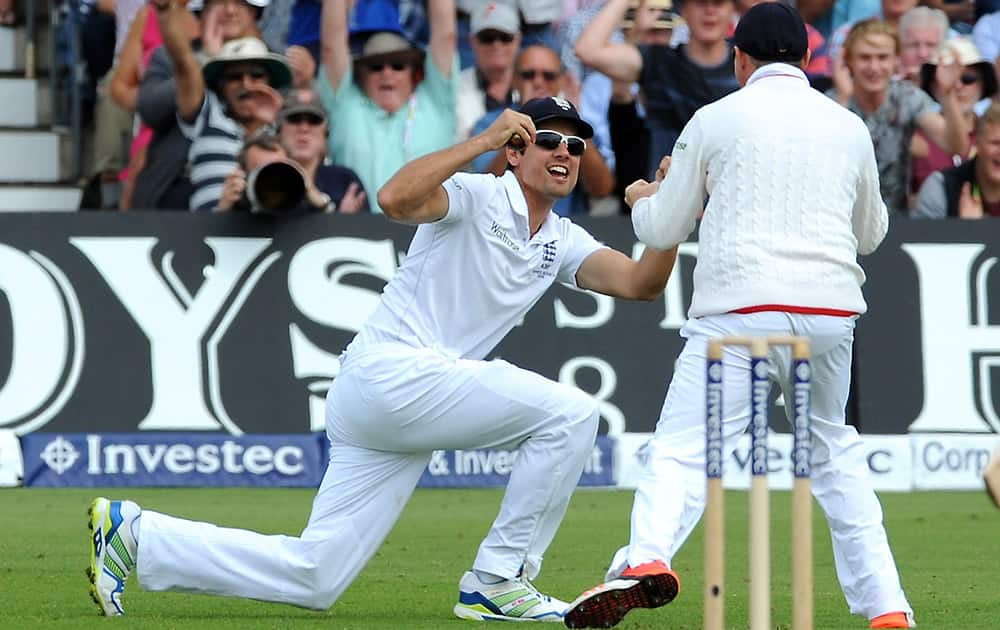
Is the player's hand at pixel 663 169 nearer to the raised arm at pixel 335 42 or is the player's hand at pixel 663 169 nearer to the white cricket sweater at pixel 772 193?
the white cricket sweater at pixel 772 193

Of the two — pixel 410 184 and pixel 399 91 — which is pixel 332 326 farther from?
pixel 410 184

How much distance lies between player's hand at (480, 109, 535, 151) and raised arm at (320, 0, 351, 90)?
7.04 m

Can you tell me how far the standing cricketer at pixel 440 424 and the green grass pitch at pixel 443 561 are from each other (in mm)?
205

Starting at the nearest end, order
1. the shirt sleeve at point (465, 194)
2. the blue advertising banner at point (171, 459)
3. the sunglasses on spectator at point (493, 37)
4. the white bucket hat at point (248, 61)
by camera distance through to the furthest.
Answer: the shirt sleeve at point (465, 194)
the blue advertising banner at point (171, 459)
the white bucket hat at point (248, 61)
the sunglasses on spectator at point (493, 37)

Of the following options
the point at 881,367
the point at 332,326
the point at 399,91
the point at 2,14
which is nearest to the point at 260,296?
the point at 332,326

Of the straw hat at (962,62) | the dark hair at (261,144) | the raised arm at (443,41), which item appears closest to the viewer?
the dark hair at (261,144)

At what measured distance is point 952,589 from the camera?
7910 millimetres

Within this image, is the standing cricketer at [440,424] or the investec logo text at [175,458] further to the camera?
the investec logo text at [175,458]

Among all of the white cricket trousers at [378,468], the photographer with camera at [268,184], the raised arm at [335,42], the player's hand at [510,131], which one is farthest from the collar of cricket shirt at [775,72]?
the raised arm at [335,42]

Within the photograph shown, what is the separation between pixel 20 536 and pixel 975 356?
644 cm

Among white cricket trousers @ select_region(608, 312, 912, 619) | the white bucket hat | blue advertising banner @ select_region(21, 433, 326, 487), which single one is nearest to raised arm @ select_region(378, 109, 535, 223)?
white cricket trousers @ select_region(608, 312, 912, 619)

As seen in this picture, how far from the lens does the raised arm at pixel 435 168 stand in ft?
21.2

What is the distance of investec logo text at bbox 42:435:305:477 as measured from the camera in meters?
12.6

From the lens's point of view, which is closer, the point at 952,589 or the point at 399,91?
the point at 952,589
